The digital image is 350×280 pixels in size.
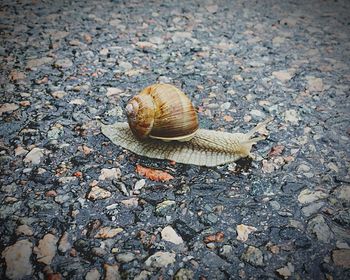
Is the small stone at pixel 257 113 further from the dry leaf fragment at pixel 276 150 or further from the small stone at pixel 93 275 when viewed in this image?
the small stone at pixel 93 275

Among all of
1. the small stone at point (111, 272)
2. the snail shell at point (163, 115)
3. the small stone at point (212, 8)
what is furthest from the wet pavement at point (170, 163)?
the small stone at point (212, 8)

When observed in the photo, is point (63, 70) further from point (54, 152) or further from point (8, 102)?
point (54, 152)

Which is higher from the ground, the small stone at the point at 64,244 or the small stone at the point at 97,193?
the small stone at the point at 97,193

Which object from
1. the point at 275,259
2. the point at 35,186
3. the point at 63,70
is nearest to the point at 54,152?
the point at 35,186

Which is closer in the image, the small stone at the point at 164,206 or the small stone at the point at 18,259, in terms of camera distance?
the small stone at the point at 18,259

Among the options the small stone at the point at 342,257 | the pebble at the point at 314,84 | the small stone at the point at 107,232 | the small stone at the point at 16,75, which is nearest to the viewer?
the small stone at the point at 342,257

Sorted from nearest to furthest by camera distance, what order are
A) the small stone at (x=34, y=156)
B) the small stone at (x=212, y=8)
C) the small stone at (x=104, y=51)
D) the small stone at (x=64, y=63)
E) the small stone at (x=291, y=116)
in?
the small stone at (x=34, y=156) < the small stone at (x=291, y=116) < the small stone at (x=64, y=63) < the small stone at (x=104, y=51) < the small stone at (x=212, y=8)

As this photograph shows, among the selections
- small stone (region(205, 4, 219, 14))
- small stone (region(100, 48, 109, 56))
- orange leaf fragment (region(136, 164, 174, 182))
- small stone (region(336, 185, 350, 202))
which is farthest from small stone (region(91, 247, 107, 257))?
small stone (region(205, 4, 219, 14))

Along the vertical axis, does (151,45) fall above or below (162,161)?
above
